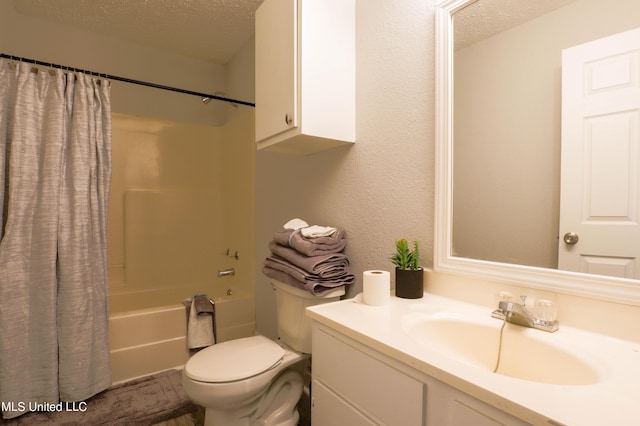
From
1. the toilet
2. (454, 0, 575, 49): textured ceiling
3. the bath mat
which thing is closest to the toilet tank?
the toilet

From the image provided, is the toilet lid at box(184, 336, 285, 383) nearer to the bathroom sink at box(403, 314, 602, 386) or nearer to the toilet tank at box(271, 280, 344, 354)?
the toilet tank at box(271, 280, 344, 354)

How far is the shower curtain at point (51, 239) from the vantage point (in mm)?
1542

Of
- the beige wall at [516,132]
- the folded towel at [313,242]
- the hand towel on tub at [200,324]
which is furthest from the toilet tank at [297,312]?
the beige wall at [516,132]

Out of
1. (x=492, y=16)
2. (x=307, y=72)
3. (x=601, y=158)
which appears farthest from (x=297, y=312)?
(x=492, y=16)

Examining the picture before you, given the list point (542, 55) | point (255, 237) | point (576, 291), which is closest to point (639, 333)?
point (576, 291)

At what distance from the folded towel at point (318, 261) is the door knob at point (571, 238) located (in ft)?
2.63

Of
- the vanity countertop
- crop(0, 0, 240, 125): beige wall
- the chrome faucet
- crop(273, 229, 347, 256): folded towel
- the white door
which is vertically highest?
crop(0, 0, 240, 125): beige wall

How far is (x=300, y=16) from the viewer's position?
1.27 metres

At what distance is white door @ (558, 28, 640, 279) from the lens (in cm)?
72

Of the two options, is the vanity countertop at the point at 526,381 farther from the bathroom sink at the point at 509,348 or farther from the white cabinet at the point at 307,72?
the white cabinet at the point at 307,72

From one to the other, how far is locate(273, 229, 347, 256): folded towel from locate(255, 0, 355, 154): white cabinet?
42 centimetres

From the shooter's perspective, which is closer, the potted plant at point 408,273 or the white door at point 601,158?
the white door at point 601,158

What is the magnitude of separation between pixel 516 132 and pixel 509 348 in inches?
24.2

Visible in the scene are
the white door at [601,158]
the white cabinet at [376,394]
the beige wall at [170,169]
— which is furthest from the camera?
the beige wall at [170,169]
